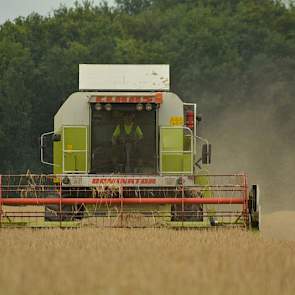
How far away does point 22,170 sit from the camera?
3453 centimetres

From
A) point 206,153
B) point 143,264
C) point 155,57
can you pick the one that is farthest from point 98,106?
point 155,57

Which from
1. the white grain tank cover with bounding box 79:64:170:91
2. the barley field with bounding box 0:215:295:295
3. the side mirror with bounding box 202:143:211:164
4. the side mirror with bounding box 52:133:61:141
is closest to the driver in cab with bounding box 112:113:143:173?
the white grain tank cover with bounding box 79:64:170:91

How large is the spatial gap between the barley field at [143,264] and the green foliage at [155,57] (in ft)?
78.3

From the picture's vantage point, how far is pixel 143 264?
23.9 ft

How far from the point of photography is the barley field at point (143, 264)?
5867 mm

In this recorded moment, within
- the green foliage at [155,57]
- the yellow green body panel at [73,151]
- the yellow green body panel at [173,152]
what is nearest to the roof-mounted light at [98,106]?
the yellow green body panel at [73,151]

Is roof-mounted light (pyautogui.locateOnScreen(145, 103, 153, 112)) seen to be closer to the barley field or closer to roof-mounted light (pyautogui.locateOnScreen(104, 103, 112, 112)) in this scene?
roof-mounted light (pyautogui.locateOnScreen(104, 103, 112, 112))

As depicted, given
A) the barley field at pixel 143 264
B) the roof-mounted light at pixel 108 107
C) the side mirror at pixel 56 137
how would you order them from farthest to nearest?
the side mirror at pixel 56 137
the roof-mounted light at pixel 108 107
the barley field at pixel 143 264

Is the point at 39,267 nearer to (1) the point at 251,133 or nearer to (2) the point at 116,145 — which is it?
(2) the point at 116,145

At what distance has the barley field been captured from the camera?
5867 millimetres

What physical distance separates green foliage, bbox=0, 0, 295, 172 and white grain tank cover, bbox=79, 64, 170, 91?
61.1 feet

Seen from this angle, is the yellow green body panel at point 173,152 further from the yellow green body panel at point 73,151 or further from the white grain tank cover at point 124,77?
the yellow green body panel at point 73,151

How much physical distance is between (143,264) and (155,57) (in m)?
38.1

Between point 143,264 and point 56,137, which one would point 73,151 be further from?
point 143,264
